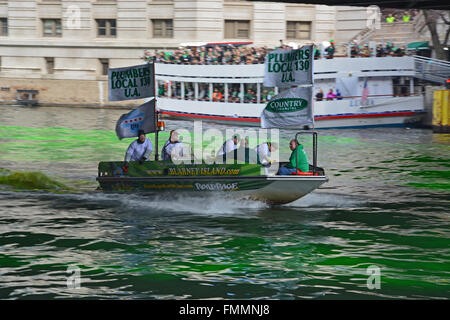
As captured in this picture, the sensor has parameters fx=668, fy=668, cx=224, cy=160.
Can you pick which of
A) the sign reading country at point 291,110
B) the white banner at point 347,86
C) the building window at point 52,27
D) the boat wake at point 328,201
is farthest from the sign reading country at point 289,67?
the building window at point 52,27

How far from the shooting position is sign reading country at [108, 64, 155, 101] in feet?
55.0

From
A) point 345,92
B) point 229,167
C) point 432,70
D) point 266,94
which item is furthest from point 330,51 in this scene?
point 229,167

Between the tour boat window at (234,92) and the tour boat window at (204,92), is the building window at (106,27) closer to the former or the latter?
the tour boat window at (204,92)

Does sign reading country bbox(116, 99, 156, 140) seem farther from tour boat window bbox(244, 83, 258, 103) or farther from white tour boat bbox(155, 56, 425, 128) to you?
tour boat window bbox(244, 83, 258, 103)

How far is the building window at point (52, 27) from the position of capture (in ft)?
172

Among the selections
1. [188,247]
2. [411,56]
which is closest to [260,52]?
[411,56]

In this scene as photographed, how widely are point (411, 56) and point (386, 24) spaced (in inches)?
330

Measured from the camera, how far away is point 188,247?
1337 cm

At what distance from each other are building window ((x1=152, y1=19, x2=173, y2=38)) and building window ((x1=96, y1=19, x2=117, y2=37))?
3225 mm

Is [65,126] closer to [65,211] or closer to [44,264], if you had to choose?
[65,211]

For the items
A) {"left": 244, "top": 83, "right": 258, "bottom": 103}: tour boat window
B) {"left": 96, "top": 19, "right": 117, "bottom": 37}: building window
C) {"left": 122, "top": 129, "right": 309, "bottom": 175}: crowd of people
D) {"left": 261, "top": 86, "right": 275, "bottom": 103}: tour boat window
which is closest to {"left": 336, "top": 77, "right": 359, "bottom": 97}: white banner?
{"left": 261, "top": 86, "right": 275, "bottom": 103}: tour boat window

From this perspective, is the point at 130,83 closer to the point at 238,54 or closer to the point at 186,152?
the point at 186,152

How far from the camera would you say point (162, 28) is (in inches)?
1965

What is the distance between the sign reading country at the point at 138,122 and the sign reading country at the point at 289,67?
10.0 feet
